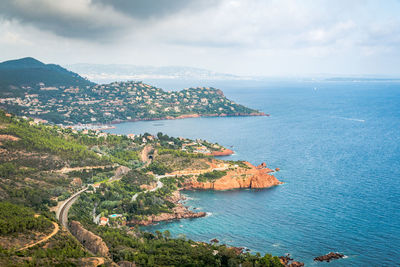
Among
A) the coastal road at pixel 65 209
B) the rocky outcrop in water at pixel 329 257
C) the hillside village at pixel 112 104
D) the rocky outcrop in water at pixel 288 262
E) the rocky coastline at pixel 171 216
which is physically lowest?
the rocky coastline at pixel 171 216

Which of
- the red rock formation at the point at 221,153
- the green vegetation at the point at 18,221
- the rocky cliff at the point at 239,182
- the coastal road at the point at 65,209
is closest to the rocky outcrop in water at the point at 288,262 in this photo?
the green vegetation at the point at 18,221

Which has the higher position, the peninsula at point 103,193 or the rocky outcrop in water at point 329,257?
the peninsula at point 103,193

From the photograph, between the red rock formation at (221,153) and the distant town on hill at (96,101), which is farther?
the distant town on hill at (96,101)

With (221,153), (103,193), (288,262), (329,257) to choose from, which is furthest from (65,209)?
(221,153)

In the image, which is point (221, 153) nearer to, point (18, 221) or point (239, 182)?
point (239, 182)

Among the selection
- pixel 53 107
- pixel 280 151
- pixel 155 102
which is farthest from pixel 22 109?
pixel 280 151

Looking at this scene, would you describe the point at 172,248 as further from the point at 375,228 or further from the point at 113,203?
the point at 375,228

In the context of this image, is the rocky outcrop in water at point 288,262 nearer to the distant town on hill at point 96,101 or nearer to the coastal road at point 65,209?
the coastal road at point 65,209
